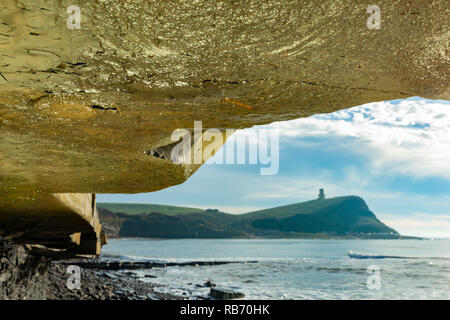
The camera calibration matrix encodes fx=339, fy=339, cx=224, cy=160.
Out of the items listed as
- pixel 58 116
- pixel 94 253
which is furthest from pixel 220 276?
pixel 58 116

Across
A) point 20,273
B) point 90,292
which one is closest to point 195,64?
point 20,273

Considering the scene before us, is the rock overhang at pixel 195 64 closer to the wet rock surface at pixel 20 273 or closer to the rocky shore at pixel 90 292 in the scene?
the wet rock surface at pixel 20 273

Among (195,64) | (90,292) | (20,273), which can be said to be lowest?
(90,292)

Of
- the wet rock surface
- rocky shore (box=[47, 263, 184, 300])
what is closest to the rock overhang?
the wet rock surface

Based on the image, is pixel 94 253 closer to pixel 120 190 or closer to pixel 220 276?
pixel 120 190

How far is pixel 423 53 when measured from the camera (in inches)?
72.5

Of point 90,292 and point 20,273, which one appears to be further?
point 90,292

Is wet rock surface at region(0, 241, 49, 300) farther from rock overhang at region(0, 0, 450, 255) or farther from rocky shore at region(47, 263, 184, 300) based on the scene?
rock overhang at region(0, 0, 450, 255)

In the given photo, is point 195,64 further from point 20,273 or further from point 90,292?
point 90,292

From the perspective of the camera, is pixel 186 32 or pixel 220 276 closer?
pixel 186 32

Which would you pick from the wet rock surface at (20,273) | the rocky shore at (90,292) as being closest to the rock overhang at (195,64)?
the wet rock surface at (20,273)

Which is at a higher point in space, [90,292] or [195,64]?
[195,64]

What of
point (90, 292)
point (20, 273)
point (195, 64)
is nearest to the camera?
point (195, 64)
